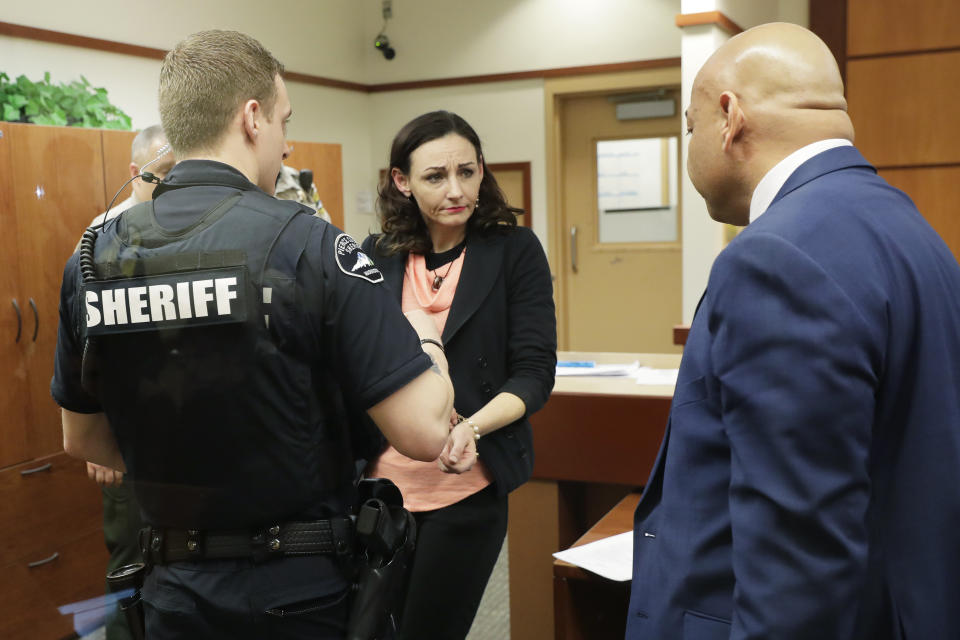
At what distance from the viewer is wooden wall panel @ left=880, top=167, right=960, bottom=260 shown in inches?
175

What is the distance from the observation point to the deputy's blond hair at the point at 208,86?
125cm

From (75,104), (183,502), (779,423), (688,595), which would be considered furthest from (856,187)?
(75,104)

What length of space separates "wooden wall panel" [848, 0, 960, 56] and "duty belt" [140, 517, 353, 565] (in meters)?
4.26

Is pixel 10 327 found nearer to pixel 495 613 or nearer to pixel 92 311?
pixel 495 613

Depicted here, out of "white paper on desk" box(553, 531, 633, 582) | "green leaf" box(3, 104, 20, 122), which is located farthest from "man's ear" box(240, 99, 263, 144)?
"green leaf" box(3, 104, 20, 122)

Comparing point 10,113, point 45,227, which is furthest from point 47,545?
point 10,113

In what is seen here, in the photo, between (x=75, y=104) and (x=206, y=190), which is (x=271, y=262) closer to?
(x=206, y=190)

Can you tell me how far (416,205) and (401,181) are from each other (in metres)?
0.07

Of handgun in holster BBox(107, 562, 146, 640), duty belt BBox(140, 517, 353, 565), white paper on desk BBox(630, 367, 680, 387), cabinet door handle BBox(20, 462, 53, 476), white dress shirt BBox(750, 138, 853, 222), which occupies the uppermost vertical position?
white dress shirt BBox(750, 138, 853, 222)

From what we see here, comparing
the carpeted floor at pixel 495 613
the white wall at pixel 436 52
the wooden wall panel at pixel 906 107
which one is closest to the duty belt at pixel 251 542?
the carpeted floor at pixel 495 613

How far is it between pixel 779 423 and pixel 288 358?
658 mm

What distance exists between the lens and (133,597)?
1.34 metres

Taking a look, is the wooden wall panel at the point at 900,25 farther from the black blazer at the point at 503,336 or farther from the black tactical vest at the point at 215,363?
the black tactical vest at the point at 215,363

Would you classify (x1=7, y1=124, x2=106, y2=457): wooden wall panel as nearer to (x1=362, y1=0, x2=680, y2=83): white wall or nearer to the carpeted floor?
the carpeted floor
